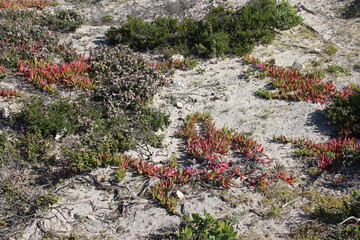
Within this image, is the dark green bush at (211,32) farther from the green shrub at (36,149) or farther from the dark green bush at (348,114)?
the green shrub at (36,149)

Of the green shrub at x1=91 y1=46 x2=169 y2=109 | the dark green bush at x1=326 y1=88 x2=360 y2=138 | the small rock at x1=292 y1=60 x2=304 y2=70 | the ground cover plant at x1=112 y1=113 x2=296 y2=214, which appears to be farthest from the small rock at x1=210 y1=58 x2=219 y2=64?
the dark green bush at x1=326 y1=88 x2=360 y2=138

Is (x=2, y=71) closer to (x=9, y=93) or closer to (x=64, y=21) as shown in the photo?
(x=9, y=93)

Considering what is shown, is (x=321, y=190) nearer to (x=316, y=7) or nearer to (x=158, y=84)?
(x=158, y=84)

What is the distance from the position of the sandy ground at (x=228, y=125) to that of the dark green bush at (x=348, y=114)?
0.28 m

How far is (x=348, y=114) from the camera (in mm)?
→ 7195

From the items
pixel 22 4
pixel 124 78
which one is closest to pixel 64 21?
pixel 22 4

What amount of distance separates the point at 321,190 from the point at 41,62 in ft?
26.5

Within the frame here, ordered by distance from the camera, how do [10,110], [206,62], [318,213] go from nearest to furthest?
[318,213] < [10,110] < [206,62]

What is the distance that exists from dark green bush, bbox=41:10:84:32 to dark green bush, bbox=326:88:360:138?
928 centimetres

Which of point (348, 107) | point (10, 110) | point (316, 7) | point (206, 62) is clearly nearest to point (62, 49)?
point (10, 110)

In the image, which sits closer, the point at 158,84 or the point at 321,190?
the point at 321,190

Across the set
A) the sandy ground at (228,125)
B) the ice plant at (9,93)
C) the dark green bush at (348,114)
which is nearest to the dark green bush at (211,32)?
the sandy ground at (228,125)

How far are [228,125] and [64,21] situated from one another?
7800 mm

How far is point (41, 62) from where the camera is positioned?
31.1 ft
